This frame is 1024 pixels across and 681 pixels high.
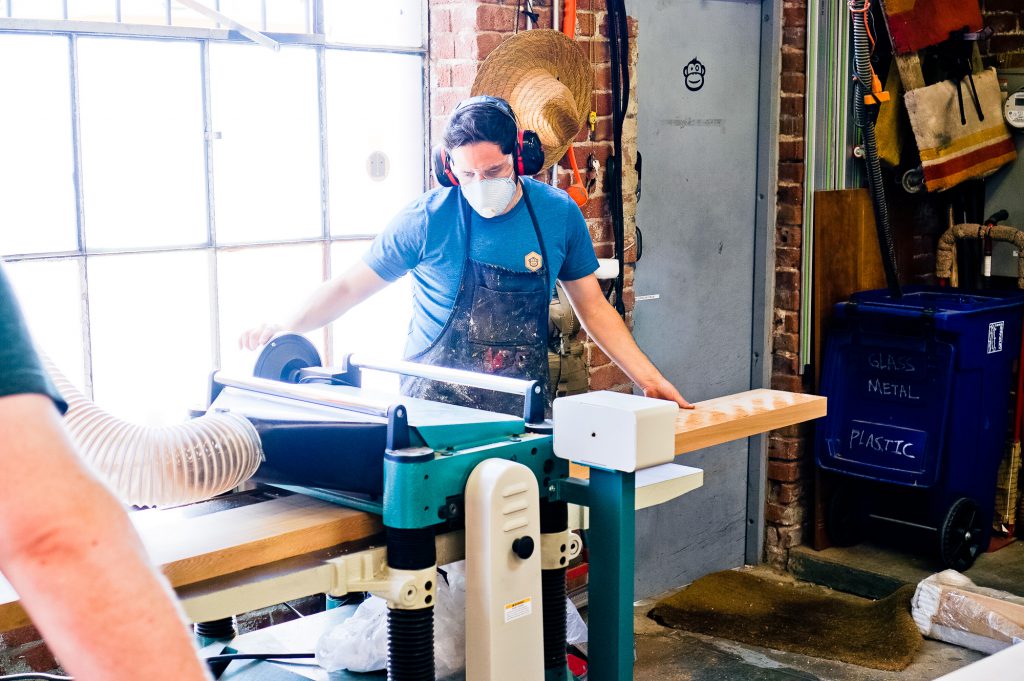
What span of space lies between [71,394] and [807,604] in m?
3.18

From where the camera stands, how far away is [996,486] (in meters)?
4.37

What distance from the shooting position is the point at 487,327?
9.29 feet

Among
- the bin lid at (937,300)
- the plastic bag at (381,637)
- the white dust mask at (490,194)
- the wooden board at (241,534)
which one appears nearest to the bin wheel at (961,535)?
the bin lid at (937,300)

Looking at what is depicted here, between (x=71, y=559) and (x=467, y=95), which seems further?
(x=467, y=95)

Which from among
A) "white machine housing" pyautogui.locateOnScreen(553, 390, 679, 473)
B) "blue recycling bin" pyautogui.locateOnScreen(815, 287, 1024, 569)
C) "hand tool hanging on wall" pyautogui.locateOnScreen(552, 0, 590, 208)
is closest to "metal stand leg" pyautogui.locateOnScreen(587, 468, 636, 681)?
"white machine housing" pyautogui.locateOnScreen(553, 390, 679, 473)

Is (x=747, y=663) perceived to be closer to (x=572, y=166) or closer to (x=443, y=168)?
(x=572, y=166)

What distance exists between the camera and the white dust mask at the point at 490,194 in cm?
273

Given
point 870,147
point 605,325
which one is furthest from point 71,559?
point 870,147

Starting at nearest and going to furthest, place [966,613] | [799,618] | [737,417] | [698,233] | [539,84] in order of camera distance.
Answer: [737,417], [539,84], [966,613], [799,618], [698,233]

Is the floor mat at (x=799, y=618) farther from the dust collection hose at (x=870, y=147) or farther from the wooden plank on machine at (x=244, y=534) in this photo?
the wooden plank on machine at (x=244, y=534)

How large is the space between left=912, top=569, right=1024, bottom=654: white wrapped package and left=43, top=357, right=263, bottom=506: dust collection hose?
2638 millimetres

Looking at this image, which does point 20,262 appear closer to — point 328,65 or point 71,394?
point 328,65

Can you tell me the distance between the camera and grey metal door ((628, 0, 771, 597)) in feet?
12.6

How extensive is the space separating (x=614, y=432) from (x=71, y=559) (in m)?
1.19
